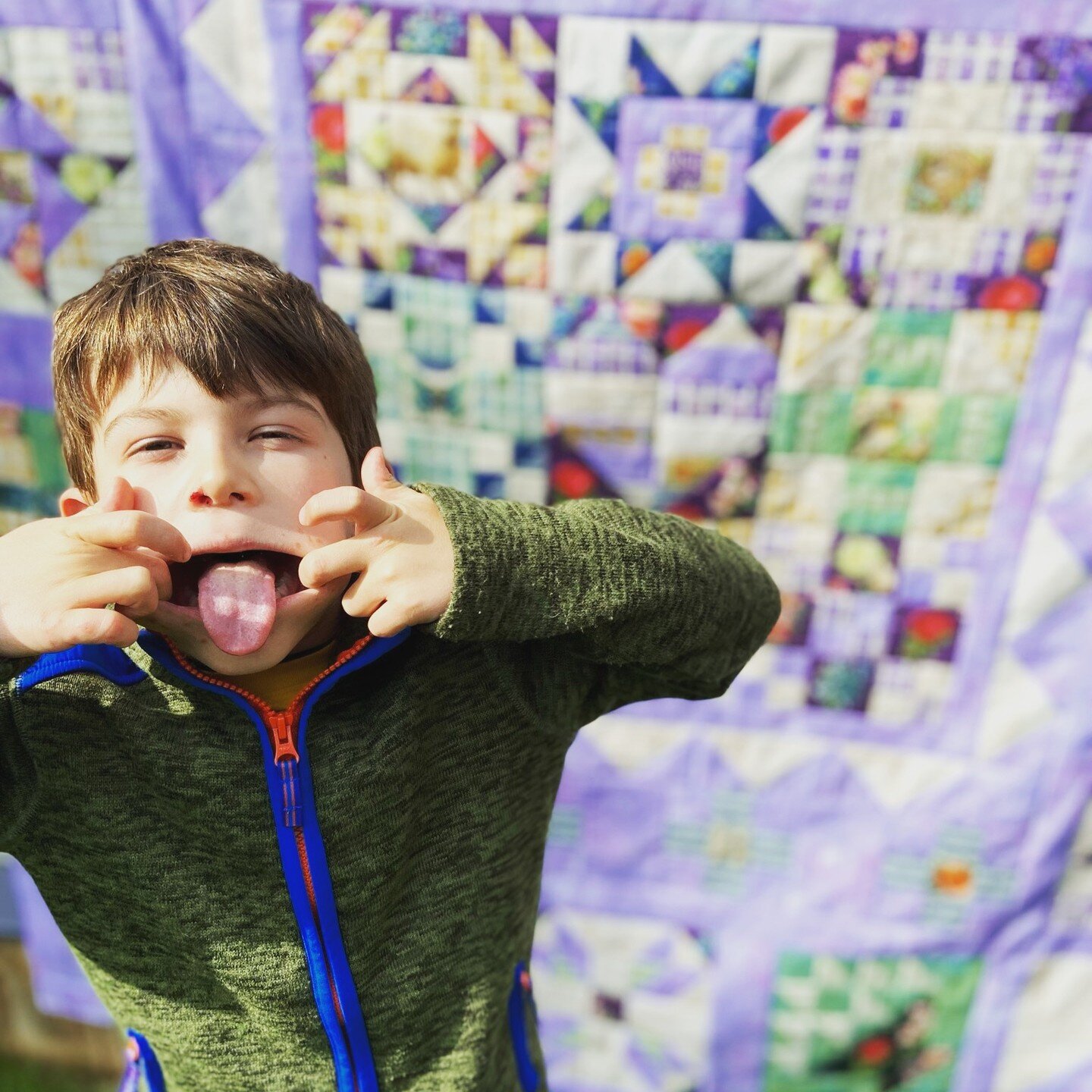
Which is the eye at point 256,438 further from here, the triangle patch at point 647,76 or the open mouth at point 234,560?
the triangle patch at point 647,76

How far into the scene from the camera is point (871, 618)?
110cm

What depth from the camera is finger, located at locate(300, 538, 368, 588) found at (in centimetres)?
45

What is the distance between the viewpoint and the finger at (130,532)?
1.42 ft

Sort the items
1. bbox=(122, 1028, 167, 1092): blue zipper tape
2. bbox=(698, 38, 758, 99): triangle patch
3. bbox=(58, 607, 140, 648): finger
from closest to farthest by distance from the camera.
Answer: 1. bbox=(58, 607, 140, 648): finger
2. bbox=(122, 1028, 167, 1092): blue zipper tape
3. bbox=(698, 38, 758, 99): triangle patch

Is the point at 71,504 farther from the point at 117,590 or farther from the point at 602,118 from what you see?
the point at 602,118

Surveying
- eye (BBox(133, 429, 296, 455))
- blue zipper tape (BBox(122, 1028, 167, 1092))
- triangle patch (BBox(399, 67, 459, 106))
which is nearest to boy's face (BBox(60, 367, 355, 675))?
eye (BBox(133, 429, 296, 455))

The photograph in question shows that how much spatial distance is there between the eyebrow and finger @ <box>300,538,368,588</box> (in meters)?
0.08

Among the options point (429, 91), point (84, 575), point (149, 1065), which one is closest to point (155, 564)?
point (84, 575)

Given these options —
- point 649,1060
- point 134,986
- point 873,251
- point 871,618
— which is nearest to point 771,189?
point 873,251

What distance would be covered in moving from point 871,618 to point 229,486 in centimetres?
82

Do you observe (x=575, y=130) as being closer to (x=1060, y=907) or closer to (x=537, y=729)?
(x=537, y=729)

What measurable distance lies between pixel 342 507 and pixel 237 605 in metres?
0.08

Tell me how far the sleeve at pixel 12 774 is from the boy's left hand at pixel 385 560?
173 mm

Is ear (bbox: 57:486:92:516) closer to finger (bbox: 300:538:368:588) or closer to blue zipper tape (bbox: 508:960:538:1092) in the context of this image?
finger (bbox: 300:538:368:588)
